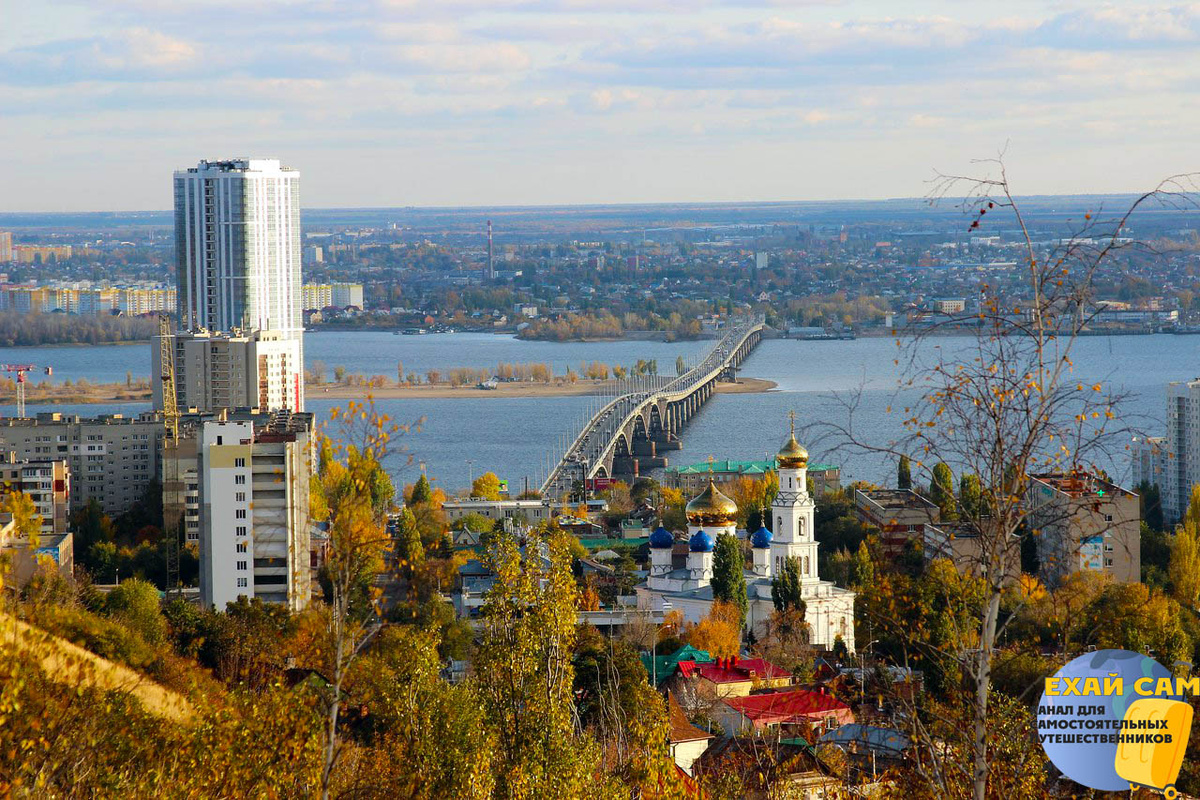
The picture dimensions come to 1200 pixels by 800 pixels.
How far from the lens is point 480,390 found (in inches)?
1371

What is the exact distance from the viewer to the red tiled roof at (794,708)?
6.79m

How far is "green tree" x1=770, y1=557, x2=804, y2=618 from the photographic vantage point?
10.8m

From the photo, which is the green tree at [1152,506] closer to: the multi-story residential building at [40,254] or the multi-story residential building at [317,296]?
the multi-story residential building at [317,296]

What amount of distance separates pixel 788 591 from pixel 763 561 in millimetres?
1044

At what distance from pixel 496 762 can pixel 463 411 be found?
1094 inches

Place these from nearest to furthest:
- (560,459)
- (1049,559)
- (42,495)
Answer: (1049,559) < (42,495) < (560,459)

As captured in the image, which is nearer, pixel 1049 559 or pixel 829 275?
pixel 1049 559

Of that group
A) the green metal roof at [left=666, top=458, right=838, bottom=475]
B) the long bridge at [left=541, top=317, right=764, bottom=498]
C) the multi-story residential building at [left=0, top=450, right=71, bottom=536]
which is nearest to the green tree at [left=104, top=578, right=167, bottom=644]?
the multi-story residential building at [left=0, top=450, right=71, bottom=536]

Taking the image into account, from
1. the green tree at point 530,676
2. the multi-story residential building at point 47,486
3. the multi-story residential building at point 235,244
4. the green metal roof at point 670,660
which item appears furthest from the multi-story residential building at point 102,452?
the multi-story residential building at point 235,244

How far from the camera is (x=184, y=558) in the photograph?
12.4 meters

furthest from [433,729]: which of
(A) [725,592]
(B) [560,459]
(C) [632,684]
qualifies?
(B) [560,459]

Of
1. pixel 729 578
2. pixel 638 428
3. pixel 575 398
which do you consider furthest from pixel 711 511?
pixel 575 398

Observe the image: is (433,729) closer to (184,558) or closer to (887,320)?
(184,558)

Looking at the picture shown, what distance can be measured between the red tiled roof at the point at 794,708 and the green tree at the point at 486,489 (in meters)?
11.3
